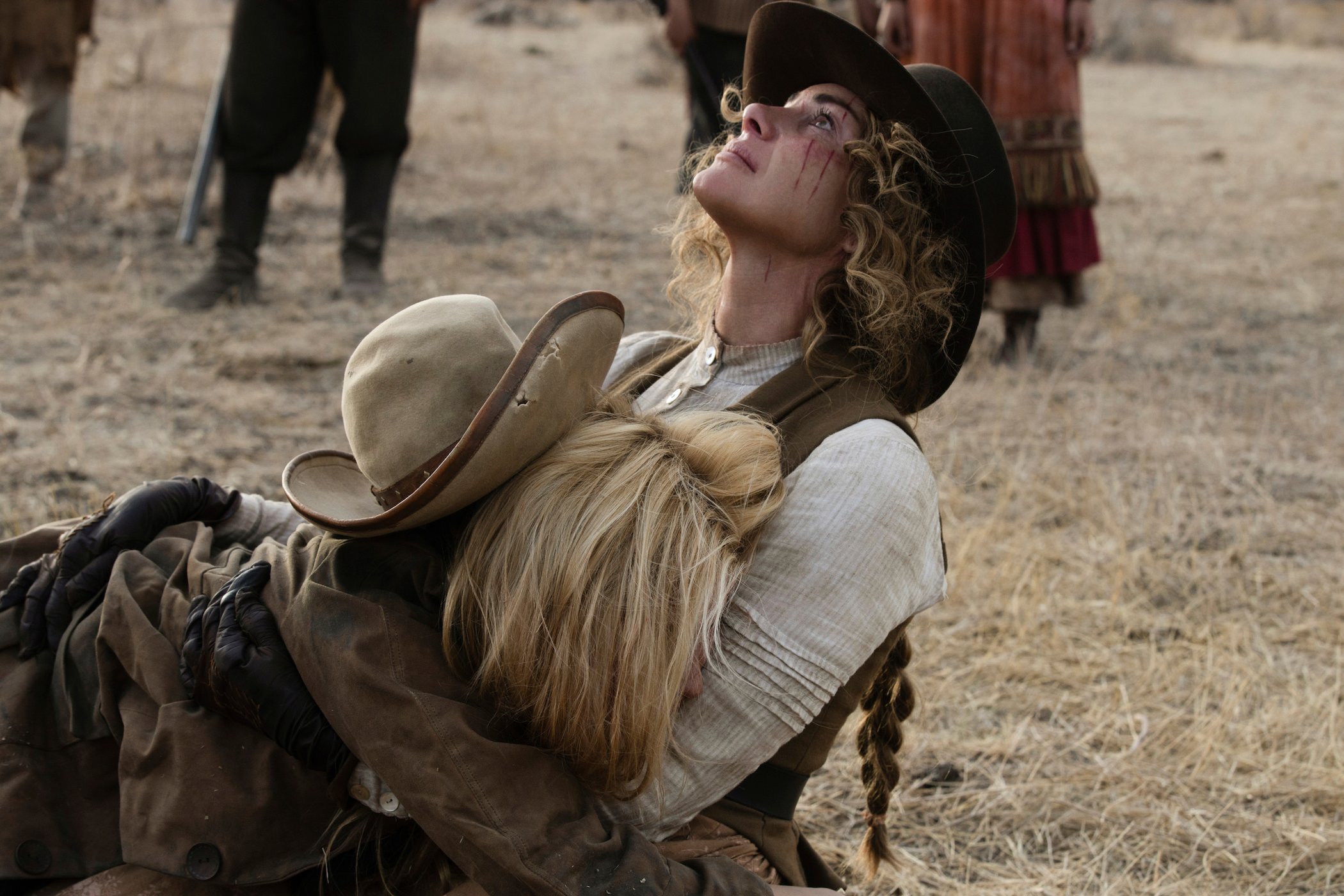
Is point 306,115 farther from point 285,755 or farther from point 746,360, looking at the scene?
point 285,755

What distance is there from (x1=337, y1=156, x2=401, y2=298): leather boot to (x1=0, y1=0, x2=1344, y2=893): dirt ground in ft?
0.48

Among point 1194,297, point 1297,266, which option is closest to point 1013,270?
point 1194,297

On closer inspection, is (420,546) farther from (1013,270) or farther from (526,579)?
(1013,270)

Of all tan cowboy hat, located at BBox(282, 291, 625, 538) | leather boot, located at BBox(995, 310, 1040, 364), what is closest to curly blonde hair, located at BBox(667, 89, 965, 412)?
tan cowboy hat, located at BBox(282, 291, 625, 538)

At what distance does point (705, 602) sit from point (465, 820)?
1.17 ft

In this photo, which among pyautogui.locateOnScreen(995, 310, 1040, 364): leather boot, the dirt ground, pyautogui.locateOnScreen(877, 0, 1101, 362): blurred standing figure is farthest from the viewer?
pyautogui.locateOnScreen(995, 310, 1040, 364): leather boot

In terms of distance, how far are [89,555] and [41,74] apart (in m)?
5.63

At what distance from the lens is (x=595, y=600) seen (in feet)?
4.83

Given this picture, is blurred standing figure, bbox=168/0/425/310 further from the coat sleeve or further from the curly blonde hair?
the coat sleeve

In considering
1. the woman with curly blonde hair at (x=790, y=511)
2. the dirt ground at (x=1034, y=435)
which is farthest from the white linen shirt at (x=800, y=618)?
the dirt ground at (x=1034, y=435)

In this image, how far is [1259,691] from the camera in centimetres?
289

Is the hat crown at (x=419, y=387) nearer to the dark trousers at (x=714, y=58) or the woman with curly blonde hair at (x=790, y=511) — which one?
the woman with curly blonde hair at (x=790, y=511)

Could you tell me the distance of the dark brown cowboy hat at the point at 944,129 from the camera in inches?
73.6

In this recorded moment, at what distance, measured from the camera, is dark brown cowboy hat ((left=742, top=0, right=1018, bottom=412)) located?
1870mm
